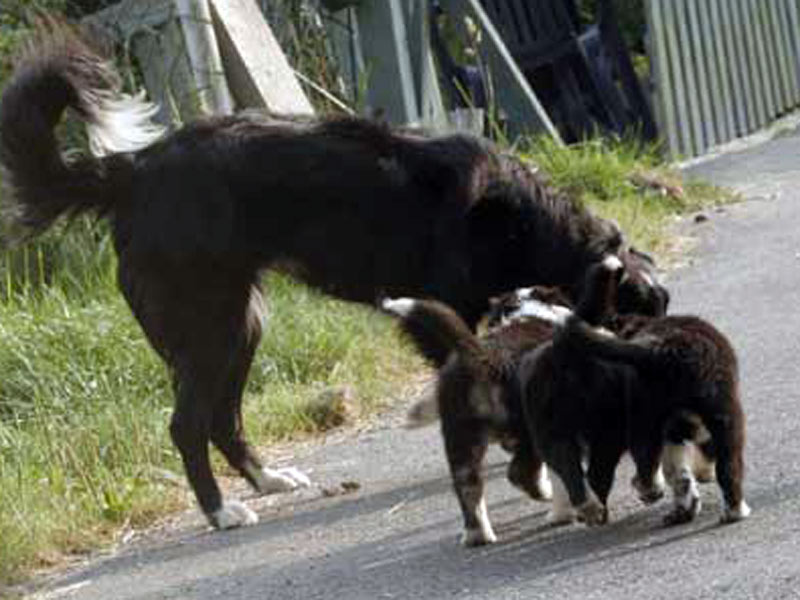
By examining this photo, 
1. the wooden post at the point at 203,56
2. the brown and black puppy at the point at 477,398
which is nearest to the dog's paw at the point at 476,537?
the brown and black puppy at the point at 477,398

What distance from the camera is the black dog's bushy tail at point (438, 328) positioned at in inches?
231

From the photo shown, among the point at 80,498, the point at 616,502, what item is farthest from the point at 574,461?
the point at 80,498

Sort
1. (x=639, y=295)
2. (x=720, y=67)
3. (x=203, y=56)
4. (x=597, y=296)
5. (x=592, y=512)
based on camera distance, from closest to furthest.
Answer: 1. (x=592, y=512)
2. (x=597, y=296)
3. (x=639, y=295)
4. (x=203, y=56)
5. (x=720, y=67)

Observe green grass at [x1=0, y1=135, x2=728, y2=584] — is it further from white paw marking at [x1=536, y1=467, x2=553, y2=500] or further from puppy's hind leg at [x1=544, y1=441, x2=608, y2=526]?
puppy's hind leg at [x1=544, y1=441, x2=608, y2=526]

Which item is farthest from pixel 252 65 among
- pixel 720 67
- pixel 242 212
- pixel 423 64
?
pixel 720 67

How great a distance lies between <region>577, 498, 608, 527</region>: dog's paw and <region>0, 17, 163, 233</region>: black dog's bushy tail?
7.04 ft

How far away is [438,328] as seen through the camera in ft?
19.2

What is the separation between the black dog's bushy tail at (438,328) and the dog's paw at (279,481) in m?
1.18

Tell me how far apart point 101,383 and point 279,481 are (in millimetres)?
1284

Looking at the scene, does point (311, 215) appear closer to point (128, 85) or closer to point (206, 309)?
point (206, 309)

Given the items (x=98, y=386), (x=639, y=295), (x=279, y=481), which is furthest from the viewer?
(x=98, y=386)

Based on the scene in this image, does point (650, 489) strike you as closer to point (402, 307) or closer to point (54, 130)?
point (402, 307)

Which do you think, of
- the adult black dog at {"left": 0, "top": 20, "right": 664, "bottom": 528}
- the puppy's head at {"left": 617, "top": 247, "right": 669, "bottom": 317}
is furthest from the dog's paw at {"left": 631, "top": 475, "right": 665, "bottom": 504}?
the adult black dog at {"left": 0, "top": 20, "right": 664, "bottom": 528}

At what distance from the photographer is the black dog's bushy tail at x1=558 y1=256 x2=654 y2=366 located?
548cm
